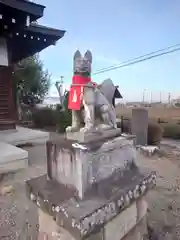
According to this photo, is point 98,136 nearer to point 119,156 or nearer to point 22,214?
point 119,156

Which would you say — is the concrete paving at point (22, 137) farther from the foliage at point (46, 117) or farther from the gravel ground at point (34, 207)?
the foliage at point (46, 117)

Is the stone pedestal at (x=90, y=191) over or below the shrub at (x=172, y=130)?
over

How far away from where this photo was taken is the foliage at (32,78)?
10852 millimetres

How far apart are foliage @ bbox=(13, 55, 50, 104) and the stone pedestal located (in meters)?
9.07

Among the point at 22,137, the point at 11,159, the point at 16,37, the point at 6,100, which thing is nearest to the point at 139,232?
the point at 11,159

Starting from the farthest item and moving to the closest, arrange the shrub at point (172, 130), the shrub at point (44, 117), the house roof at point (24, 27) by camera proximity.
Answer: the shrub at point (44, 117) < the shrub at point (172, 130) < the house roof at point (24, 27)

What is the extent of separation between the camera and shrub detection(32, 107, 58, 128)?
10391mm

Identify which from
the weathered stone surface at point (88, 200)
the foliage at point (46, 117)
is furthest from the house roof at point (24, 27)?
the foliage at point (46, 117)

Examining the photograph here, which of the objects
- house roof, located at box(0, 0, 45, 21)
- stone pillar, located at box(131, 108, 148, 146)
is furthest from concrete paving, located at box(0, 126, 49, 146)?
house roof, located at box(0, 0, 45, 21)

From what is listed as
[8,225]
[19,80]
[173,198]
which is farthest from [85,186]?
[19,80]

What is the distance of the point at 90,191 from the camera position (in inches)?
60.9

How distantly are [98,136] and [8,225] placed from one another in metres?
1.54

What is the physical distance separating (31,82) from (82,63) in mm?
10856

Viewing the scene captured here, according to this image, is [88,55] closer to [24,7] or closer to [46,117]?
[24,7]
